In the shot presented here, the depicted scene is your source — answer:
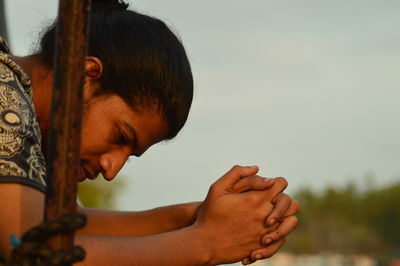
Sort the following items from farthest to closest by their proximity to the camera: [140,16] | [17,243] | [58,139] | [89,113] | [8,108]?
[140,16]
[89,113]
[8,108]
[17,243]
[58,139]

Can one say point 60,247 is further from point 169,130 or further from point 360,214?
point 360,214

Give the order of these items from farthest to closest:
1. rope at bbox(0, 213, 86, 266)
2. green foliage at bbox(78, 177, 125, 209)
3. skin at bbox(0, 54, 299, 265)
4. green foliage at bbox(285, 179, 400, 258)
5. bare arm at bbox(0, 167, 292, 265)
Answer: green foliage at bbox(285, 179, 400, 258), green foliage at bbox(78, 177, 125, 209), skin at bbox(0, 54, 299, 265), bare arm at bbox(0, 167, 292, 265), rope at bbox(0, 213, 86, 266)

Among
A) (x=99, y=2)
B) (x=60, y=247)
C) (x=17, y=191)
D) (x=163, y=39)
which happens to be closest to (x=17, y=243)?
(x=60, y=247)

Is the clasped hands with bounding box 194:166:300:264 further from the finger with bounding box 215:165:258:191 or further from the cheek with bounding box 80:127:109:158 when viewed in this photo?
the cheek with bounding box 80:127:109:158

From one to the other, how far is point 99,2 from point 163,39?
1.15 feet

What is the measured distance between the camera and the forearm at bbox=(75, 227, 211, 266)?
2.13 m

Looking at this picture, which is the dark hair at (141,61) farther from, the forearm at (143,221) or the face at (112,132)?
the forearm at (143,221)

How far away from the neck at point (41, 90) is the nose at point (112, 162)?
0.22m

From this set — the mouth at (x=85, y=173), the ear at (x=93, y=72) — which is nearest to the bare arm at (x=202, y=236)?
the mouth at (x=85, y=173)

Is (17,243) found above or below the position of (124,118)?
below

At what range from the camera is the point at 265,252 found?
126 inches

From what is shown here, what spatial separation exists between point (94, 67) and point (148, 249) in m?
0.83

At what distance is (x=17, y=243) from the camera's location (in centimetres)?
157

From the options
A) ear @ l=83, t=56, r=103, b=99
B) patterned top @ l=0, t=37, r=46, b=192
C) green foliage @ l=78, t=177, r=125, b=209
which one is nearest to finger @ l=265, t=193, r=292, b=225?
ear @ l=83, t=56, r=103, b=99
